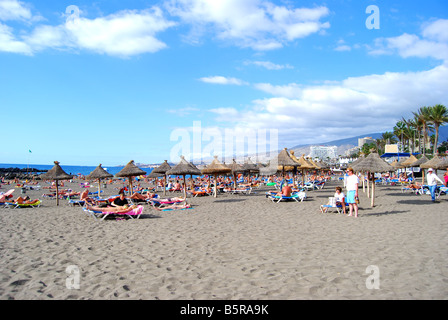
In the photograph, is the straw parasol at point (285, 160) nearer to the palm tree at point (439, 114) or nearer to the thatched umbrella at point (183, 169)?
the thatched umbrella at point (183, 169)

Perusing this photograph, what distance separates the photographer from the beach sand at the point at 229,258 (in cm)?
392

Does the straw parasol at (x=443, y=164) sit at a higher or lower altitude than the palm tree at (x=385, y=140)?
lower

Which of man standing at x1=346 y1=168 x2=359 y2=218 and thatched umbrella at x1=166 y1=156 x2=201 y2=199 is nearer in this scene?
man standing at x1=346 y1=168 x2=359 y2=218

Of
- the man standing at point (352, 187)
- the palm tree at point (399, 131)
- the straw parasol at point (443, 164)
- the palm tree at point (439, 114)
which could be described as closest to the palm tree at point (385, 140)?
the palm tree at point (399, 131)

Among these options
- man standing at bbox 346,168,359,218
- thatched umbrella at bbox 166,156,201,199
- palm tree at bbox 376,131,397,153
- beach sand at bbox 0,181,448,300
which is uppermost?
palm tree at bbox 376,131,397,153

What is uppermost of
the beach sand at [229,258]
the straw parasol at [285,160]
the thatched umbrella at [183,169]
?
the straw parasol at [285,160]

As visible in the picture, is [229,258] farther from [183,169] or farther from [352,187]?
[183,169]

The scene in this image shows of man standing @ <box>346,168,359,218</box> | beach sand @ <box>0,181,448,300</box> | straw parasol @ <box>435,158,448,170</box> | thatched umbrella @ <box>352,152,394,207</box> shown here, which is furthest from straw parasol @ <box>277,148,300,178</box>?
beach sand @ <box>0,181,448,300</box>

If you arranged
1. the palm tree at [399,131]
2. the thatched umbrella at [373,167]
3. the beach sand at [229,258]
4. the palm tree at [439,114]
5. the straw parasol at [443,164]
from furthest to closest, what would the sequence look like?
the palm tree at [399,131]
the palm tree at [439,114]
the straw parasol at [443,164]
the thatched umbrella at [373,167]
the beach sand at [229,258]

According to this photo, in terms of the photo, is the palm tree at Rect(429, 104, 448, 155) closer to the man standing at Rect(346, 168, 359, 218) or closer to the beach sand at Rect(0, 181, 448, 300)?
the beach sand at Rect(0, 181, 448, 300)

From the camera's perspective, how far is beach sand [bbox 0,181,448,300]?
3.92 metres
